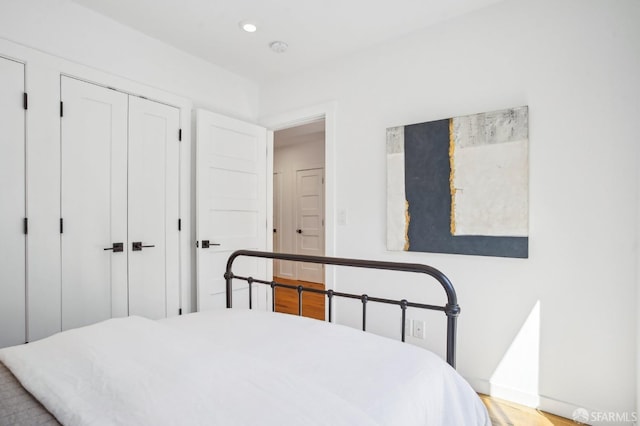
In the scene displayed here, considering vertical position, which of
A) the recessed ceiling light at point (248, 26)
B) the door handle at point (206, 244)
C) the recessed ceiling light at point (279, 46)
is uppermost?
the recessed ceiling light at point (248, 26)

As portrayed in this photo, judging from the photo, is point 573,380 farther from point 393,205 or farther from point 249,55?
point 249,55

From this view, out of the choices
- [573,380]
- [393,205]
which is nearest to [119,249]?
[393,205]

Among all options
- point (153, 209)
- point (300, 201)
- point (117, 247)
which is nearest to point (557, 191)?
point (153, 209)

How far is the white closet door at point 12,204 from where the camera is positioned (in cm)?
196

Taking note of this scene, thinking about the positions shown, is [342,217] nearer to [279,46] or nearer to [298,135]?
[279,46]

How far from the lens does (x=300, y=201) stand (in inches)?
237

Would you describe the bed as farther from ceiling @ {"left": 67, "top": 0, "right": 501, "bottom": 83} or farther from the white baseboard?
ceiling @ {"left": 67, "top": 0, "right": 501, "bottom": 83}

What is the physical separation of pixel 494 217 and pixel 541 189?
298mm

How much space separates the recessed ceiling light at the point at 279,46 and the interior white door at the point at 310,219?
2.94 metres

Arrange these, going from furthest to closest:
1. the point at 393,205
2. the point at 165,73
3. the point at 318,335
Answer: the point at 165,73 → the point at 393,205 → the point at 318,335

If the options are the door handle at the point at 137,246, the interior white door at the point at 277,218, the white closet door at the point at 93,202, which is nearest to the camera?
the white closet door at the point at 93,202

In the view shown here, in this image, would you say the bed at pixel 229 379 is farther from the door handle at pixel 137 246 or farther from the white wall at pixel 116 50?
the white wall at pixel 116 50

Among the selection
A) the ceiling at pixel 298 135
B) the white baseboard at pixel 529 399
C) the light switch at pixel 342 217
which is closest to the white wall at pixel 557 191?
the white baseboard at pixel 529 399

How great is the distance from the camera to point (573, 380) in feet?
6.33
